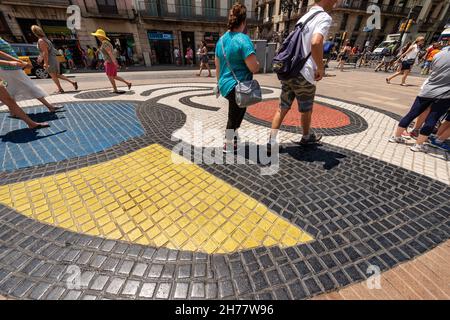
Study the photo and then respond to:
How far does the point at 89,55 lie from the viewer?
18.7 metres

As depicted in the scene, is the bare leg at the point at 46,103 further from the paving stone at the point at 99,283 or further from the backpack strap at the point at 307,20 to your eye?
the backpack strap at the point at 307,20

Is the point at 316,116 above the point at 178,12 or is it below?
below

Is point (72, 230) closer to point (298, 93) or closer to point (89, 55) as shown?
point (298, 93)

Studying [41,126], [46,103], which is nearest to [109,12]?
[46,103]

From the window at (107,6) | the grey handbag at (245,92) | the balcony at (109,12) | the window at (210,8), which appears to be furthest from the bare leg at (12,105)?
the window at (210,8)

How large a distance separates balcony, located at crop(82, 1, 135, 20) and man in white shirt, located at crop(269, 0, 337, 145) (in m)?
24.5

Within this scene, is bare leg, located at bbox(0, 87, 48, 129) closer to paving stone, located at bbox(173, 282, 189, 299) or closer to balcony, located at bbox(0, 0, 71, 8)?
paving stone, located at bbox(173, 282, 189, 299)

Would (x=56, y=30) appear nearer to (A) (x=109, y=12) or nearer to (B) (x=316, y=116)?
(A) (x=109, y=12)

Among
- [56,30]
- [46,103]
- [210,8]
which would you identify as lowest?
[46,103]

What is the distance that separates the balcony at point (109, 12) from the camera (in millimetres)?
19000

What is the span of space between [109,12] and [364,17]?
3839 cm

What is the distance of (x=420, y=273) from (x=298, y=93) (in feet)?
7.50

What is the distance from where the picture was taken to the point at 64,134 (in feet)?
12.3
